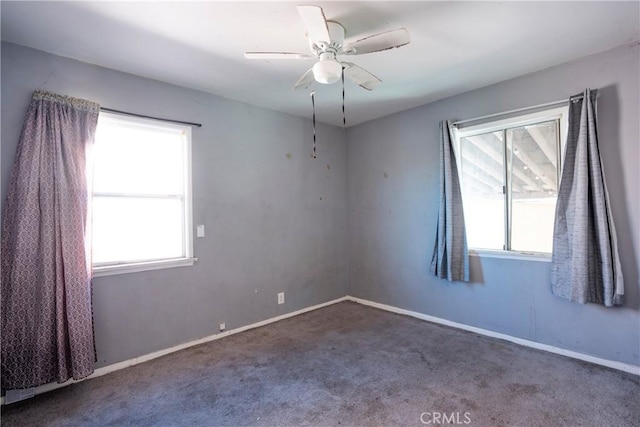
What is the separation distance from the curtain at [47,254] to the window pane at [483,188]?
345 cm

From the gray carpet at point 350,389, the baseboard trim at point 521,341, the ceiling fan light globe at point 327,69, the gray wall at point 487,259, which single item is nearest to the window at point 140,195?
the gray carpet at point 350,389

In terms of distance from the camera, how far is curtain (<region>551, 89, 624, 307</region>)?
7.81 feet

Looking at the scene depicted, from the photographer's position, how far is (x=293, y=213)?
12.9ft

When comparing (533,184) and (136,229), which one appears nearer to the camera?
(136,229)

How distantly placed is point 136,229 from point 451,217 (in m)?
3.01

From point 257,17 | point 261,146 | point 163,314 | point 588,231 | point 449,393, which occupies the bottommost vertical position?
point 449,393

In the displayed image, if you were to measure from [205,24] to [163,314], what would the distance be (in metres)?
A: 2.38

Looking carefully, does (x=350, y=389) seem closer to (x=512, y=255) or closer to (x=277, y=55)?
(x=512, y=255)

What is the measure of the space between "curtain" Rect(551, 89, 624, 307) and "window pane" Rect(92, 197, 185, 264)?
3.40m

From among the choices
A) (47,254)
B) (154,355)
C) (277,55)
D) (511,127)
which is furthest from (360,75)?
(154,355)

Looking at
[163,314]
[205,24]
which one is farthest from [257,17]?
[163,314]

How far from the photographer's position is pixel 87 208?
7.73ft

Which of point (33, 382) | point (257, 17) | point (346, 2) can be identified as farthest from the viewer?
point (33, 382)

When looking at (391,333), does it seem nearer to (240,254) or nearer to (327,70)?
(240,254)
